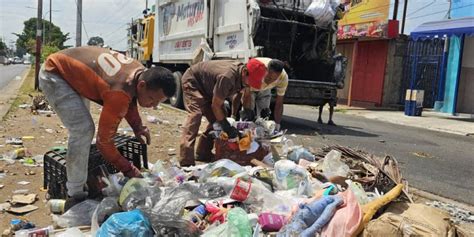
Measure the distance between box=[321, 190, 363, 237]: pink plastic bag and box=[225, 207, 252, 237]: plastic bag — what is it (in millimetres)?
425

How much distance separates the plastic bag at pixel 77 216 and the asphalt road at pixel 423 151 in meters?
3.14

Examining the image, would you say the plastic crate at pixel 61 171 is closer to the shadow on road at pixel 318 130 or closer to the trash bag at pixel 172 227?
the trash bag at pixel 172 227

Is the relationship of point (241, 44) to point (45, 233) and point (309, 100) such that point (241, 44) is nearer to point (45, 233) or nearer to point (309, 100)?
point (309, 100)

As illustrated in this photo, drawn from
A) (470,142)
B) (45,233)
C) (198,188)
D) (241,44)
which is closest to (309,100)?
(241,44)

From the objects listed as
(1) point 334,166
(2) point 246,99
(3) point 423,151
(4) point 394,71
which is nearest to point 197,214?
(1) point 334,166

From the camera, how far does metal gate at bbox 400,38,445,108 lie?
14.8 metres

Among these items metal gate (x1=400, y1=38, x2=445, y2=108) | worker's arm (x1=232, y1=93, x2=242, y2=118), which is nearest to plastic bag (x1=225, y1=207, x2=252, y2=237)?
worker's arm (x1=232, y1=93, x2=242, y2=118)

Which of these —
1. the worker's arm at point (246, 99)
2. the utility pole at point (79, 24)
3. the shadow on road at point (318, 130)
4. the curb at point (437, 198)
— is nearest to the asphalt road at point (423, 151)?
the shadow on road at point (318, 130)

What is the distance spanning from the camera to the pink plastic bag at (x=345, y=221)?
2430 millimetres

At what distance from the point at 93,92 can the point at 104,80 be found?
16 cm

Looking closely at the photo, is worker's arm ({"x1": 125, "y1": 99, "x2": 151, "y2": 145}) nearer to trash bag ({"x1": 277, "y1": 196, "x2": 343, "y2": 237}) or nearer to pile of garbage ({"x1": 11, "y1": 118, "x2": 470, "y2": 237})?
pile of garbage ({"x1": 11, "y1": 118, "x2": 470, "y2": 237})

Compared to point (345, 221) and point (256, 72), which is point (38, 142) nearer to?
point (256, 72)

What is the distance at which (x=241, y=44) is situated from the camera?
7.87m

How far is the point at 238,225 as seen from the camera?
2.55m
